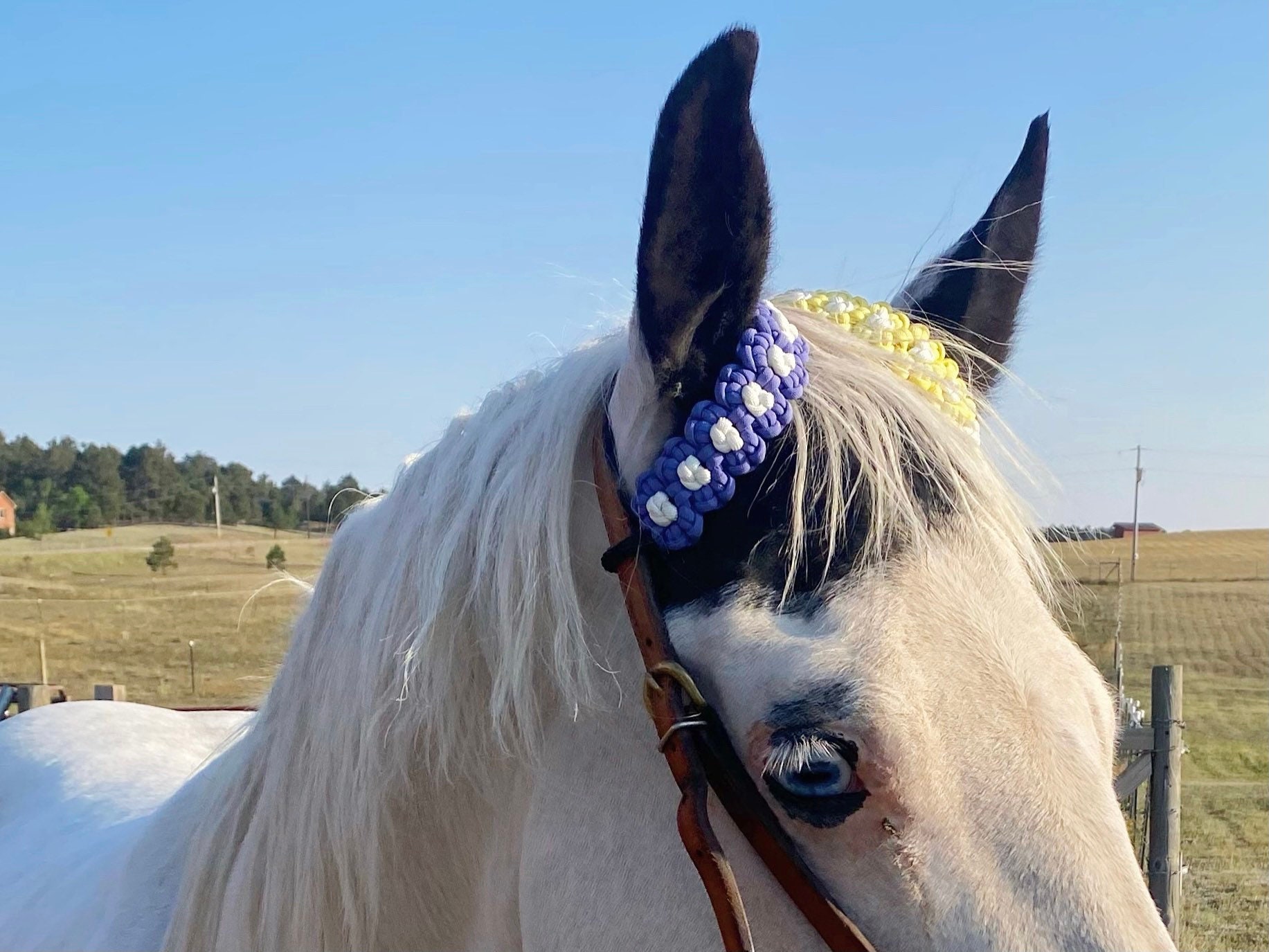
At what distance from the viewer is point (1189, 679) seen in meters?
17.5

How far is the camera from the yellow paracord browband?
53.1 inches

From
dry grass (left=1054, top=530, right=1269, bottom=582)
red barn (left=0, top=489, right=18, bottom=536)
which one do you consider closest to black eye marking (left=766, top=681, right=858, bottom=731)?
dry grass (left=1054, top=530, right=1269, bottom=582)

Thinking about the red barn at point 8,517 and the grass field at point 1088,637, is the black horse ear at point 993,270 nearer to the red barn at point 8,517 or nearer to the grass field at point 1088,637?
the grass field at point 1088,637

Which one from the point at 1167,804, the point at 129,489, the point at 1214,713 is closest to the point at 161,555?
the point at 129,489

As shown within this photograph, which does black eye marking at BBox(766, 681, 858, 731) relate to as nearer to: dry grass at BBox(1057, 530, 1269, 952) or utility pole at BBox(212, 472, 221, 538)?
dry grass at BBox(1057, 530, 1269, 952)

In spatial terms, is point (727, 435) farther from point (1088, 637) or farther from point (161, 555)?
point (161, 555)

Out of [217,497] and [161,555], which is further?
[217,497]

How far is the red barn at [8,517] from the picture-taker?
4616 centimetres

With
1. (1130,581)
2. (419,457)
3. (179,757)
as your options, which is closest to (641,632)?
(419,457)

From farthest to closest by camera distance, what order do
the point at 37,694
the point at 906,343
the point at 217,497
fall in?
1. the point at 217,497
2. the point at 37,694
3. the point at 906,343

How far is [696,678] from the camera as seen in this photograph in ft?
3.70

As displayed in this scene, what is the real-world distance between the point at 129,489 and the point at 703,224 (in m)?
63.4

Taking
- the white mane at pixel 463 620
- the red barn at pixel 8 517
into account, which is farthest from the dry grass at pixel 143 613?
the red barn at pixel 8 517

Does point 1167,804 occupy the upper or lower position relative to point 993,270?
lower
